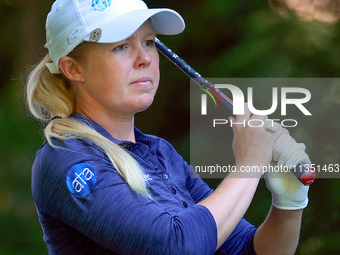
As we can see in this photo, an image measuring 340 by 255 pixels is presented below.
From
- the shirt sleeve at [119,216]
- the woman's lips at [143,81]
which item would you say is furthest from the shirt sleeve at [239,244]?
the woman's lips at [143,81]

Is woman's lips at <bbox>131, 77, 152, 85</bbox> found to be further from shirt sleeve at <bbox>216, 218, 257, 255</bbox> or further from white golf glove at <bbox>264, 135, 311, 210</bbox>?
shirt sleeve at <bbox>216, 218, 257, 255</bbox>

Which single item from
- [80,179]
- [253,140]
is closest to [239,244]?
[253,140]

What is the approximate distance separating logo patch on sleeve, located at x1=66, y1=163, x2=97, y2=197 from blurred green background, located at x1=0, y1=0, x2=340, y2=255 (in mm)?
1285

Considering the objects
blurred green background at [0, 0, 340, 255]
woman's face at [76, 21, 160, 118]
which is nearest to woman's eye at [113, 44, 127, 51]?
woman's face at [76, 21, 160, 118]

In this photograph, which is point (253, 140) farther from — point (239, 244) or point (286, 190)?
point (239, 244)

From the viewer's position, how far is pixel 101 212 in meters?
1.30

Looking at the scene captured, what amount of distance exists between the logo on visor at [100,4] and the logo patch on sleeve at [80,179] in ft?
1.42

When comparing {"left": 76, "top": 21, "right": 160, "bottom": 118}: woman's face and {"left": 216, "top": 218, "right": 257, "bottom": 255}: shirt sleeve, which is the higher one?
{"left": 76, "top": 21, "right": 160, "bottom": 118}: woman's face

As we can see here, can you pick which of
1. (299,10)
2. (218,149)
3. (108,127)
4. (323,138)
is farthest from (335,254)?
(108,127)

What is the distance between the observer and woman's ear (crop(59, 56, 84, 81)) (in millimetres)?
1573

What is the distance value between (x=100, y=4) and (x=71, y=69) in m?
0.20

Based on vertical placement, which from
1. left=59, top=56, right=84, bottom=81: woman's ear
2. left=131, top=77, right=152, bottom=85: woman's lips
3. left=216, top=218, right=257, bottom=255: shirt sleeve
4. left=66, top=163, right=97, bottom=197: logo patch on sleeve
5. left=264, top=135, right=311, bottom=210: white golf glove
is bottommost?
left=216, top=218, right=257, bottom=255: shirt sleeve

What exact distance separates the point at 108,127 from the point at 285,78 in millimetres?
1232

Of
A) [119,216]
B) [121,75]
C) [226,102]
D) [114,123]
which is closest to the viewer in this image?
[119,216]
